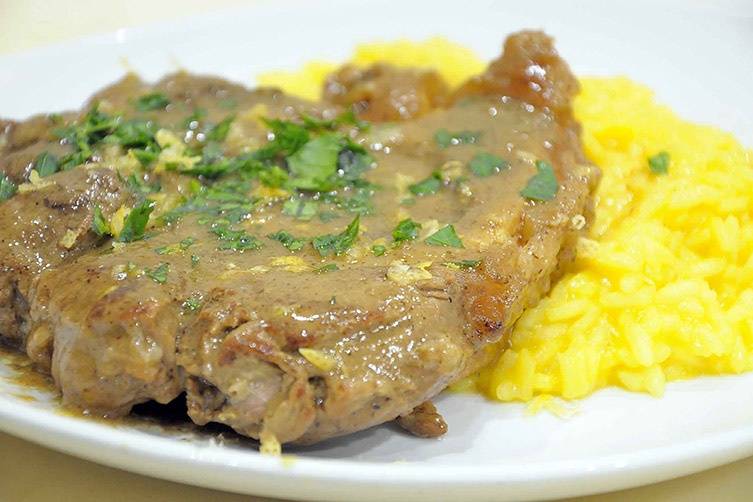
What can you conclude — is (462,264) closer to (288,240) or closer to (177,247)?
(288,240)

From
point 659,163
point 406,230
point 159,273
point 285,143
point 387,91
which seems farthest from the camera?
point 387,91

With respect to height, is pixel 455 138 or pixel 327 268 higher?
pixel 455 138

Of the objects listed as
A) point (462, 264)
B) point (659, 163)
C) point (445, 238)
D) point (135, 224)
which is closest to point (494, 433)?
point (462, 264)

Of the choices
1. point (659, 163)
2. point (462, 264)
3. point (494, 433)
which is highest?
point (462, 264)

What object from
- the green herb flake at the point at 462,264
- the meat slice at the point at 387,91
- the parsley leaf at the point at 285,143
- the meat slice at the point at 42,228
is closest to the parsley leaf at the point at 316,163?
the parsley leaf at the point at 285,143

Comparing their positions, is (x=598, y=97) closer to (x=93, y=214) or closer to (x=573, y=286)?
(x=573, y=286)

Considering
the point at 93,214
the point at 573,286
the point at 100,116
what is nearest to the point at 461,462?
the point at 573,286

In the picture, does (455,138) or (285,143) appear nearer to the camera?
(285,143)
